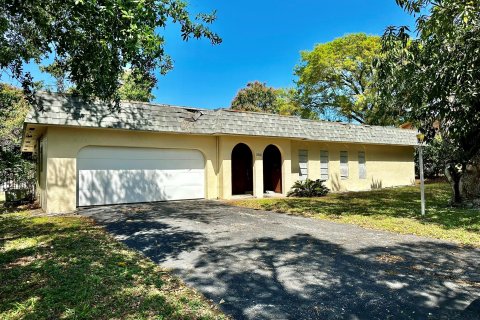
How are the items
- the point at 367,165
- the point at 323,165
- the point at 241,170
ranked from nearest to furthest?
the point at 241,170 → the point at 323,165 → the point at 367,165

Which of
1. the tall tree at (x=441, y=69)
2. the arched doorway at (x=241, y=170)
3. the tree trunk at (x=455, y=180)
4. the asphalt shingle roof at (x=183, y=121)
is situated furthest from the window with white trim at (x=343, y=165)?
the tall tree at (x=441, y=69)

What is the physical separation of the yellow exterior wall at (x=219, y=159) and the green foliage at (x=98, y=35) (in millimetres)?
4267

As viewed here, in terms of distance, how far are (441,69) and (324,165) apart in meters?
10.1

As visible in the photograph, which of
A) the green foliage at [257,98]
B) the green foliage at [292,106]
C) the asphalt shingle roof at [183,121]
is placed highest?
the green foliage at [257,98]

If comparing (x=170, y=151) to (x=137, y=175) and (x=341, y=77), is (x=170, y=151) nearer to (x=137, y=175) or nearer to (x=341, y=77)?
(x=137, y=175)

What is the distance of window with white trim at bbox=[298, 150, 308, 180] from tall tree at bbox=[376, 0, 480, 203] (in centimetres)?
736

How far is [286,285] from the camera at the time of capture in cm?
388

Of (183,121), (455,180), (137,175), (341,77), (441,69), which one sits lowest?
(455,180)

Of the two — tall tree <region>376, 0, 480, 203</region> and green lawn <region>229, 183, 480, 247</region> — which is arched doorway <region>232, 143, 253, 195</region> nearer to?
green lawn <region>229, 183, 480, 247</region>

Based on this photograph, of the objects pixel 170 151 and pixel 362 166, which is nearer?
pixel 170 151

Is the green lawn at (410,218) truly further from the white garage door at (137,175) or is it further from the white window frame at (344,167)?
the white window frame at (344,167)

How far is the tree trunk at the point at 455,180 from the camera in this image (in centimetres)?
1032

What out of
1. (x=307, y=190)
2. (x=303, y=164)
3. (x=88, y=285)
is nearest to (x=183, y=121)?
(x=307, y=190)

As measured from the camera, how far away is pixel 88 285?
3852 mm
